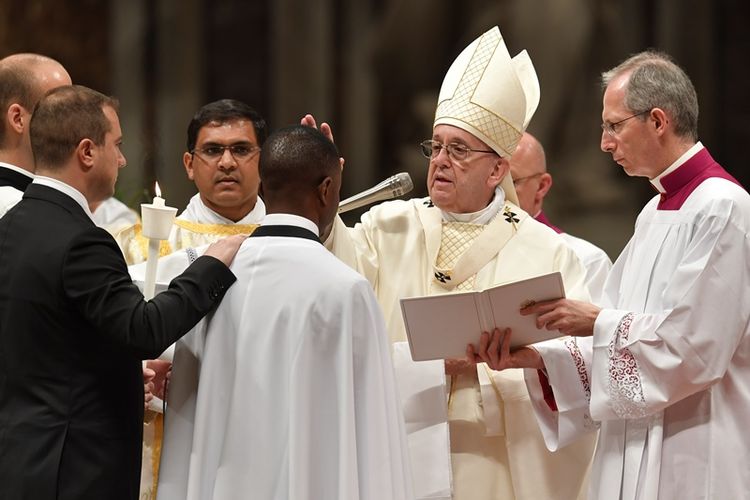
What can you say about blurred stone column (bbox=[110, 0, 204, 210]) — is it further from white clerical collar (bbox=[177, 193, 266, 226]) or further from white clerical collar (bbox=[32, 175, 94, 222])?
white clerical collar (bbox=[32, 175, 94, 222])

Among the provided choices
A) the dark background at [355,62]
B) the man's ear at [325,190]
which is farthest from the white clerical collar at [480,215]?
the dark background at [355,62]

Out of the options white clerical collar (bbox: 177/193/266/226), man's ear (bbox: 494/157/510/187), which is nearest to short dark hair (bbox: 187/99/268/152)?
white clerical collar (bbox: 177/193/266/226)

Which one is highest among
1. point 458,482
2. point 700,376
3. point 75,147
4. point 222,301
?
point 75,147

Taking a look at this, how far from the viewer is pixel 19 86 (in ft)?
14.2

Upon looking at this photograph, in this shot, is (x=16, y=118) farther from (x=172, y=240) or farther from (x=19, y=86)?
(x=172, y=240)

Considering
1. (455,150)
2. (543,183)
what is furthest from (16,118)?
(543,183)

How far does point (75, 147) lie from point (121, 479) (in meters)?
0.96

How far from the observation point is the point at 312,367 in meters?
3.14

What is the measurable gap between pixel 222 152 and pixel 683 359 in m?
2.09

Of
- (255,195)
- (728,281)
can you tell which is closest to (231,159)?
(255,195)

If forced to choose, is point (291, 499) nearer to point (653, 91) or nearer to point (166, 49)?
point (653, 91)

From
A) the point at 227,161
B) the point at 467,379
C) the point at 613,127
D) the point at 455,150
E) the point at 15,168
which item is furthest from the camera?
the point at 227,161

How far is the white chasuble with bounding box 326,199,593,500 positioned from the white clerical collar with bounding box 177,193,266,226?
508mm

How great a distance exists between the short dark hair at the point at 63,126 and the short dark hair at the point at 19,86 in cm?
98
